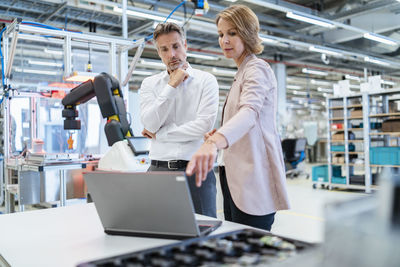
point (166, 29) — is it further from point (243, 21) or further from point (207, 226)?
point (207, 226)

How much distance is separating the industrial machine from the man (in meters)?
0.54

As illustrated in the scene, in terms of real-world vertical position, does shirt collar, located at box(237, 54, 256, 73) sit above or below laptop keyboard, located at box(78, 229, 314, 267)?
above

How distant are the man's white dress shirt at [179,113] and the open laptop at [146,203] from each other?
49 cm

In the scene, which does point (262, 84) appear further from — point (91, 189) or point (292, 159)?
point (292, 159)

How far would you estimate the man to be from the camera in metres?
1.44

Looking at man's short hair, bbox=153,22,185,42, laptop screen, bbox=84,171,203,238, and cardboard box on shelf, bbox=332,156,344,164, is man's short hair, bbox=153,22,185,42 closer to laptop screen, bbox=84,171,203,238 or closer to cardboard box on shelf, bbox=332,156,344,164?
laptop screen, bbox=84,171,203,238

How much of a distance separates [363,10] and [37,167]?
6.40 meters

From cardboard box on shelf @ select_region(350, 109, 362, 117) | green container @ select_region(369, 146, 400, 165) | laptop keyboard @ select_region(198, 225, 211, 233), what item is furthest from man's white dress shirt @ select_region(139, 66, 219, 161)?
cardboard box on shelf @ select_region(350, 109, 362, 117)

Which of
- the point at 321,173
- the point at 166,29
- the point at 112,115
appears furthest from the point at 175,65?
the point at 321,173


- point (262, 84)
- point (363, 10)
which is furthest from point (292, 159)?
point (262, 84)

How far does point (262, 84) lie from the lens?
1145 millimetres

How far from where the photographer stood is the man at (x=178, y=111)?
1.44 meters

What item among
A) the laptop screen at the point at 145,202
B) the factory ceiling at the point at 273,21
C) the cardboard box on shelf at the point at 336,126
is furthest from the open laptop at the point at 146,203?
the cardboard box on shelf at the point at 336,126

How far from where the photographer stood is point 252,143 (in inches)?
45.4
